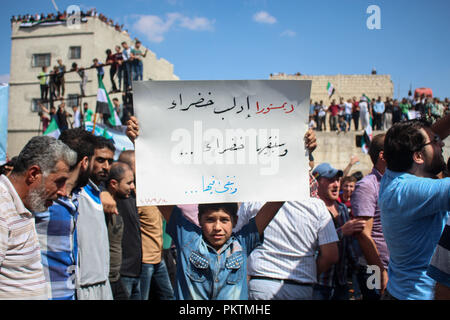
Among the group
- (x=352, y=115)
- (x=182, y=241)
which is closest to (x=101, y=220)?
(x=182, y=241)

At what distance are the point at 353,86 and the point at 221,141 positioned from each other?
111ft

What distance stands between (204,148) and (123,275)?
1.99 meters

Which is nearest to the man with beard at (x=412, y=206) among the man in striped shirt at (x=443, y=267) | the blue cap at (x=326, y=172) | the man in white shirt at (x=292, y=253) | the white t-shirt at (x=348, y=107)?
the man in striped shirt at (x=443, y=267)

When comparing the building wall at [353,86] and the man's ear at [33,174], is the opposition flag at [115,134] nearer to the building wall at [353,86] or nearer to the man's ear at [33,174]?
the man's ear at [33,174]

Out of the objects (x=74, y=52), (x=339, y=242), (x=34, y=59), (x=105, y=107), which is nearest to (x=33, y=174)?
(x=339, y=242)

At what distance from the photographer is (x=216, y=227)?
2.36m

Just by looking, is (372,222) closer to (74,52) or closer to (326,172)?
(326,172)

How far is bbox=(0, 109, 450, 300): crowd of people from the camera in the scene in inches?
81.0

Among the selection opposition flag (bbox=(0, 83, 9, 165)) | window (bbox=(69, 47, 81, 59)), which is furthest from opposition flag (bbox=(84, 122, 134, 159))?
window (bbox=(69, 47, 81, 59))

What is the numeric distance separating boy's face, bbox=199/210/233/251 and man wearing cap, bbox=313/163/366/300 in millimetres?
1108

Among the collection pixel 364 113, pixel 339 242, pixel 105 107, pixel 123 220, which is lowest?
pixel 339 242

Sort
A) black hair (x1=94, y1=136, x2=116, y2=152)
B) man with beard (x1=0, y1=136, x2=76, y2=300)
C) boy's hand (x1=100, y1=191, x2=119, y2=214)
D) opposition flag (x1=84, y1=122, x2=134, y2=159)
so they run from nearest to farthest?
man with beard (x1=0, y1=136, x2=76, y2=300) → black hair (x1=94, y1=136, x2=116, y2=152) → boy's hand (x1=100, y1=191, x2=119, y2=214) → opposition flag (x1=84, y1=122, x2=134, y2=159)

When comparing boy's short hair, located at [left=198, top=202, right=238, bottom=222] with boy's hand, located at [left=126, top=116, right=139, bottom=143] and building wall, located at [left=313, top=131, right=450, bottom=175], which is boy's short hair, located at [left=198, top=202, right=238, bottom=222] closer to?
boy's hand, located at [left=126, top=116, right=139, bottom=143]

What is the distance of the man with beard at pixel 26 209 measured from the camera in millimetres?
1993
